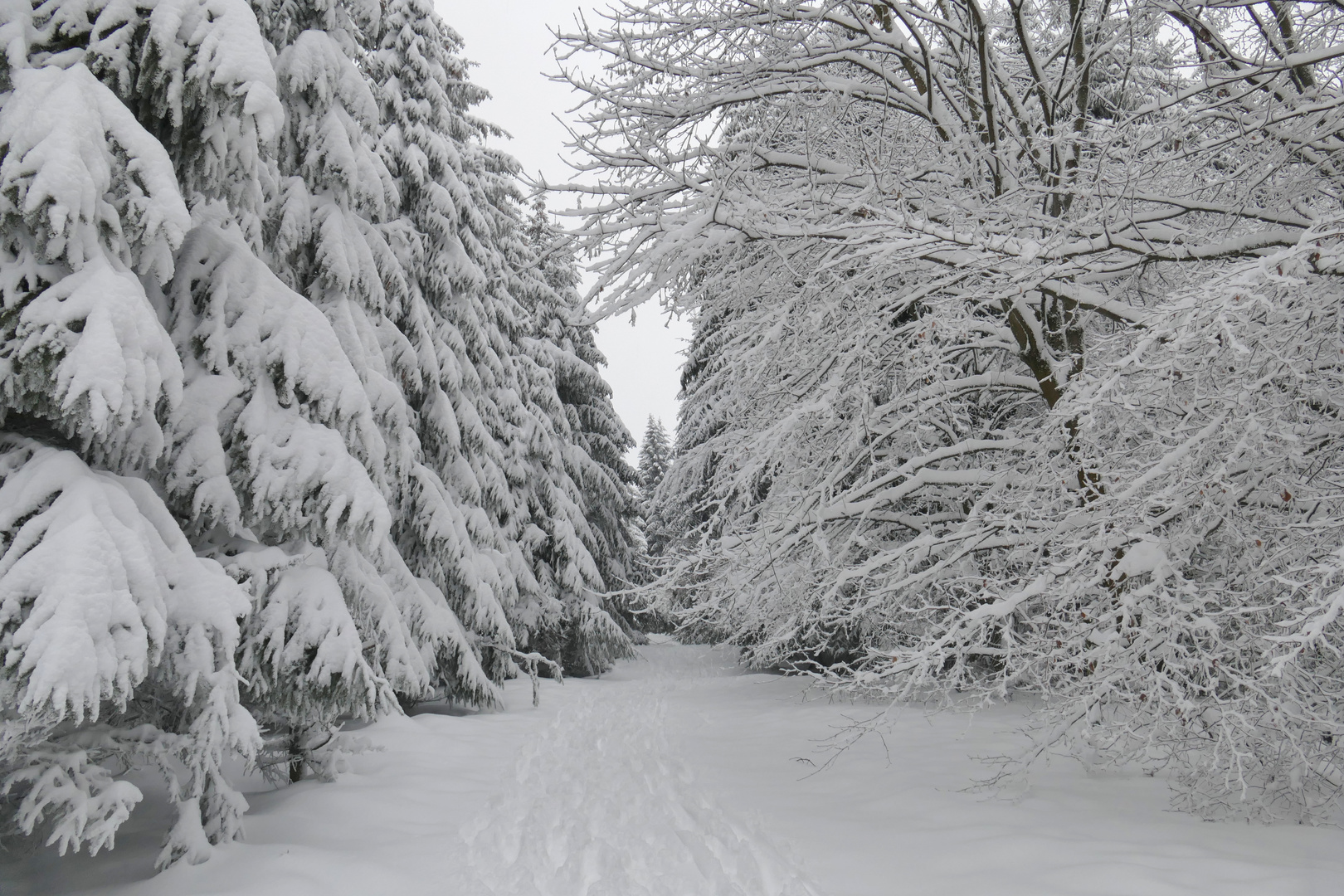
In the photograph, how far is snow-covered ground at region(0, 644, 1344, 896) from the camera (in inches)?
156

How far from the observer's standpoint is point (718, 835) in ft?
16.9

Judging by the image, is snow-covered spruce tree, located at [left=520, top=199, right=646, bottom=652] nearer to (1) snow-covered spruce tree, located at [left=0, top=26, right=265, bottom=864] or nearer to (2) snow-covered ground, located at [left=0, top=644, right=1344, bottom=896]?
(2) snow-covered ground, located at [left=0, top=644, right=1344, bottom=896]

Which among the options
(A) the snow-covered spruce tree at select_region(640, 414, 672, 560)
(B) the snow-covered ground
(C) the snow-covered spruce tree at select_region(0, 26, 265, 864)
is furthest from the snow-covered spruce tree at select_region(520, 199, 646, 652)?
(A) the snow-covered spruce tree at select_region(640, 414, 672, 560)

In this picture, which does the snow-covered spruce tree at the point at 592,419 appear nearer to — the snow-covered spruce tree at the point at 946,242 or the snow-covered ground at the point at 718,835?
the snow-covered ground at the point at 718,835

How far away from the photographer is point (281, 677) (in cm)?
480

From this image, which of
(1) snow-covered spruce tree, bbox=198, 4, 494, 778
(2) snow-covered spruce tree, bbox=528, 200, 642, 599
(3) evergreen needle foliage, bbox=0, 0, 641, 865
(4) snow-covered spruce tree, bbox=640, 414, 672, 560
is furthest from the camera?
(4) snow-covered spruce tree, bbox=640, 414, 672, 560

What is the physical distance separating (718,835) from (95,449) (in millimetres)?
4537

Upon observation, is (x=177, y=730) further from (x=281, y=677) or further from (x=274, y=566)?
(x=274, y=566)

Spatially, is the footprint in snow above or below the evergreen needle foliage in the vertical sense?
below

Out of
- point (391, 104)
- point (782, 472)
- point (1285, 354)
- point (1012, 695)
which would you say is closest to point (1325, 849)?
point (1285, 354)

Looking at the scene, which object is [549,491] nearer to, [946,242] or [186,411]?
[186,411]

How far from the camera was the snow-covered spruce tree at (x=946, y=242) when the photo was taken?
4.12m

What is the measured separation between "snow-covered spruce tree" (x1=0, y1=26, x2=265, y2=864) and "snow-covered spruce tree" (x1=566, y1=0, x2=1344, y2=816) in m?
2.57

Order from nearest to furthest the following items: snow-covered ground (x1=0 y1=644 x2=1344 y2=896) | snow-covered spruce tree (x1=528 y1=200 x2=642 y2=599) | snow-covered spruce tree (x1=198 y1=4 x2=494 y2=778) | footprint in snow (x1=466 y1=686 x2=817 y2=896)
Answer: snow-covered ground (x1=0 y1=644 x2=1344 y2=896), footprint in snow (x1=466 y1=686 x2=817 y2=896), snow-covered spruce tree (x1=198 y1=4 x2=494 y2=778), snow-covered spruce tree (x1=528 y1=200 x2=642 y2=599)
